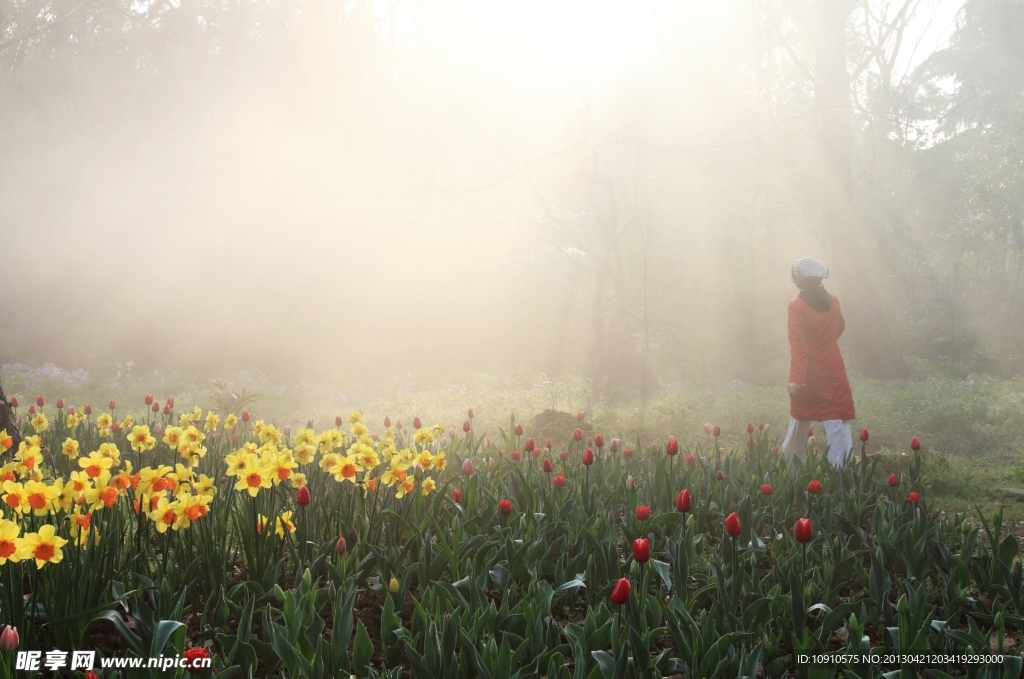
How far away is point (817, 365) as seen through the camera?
15.4 feet

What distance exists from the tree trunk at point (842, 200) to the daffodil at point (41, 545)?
11.5 metres

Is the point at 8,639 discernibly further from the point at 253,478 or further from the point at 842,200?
the point at 842,200

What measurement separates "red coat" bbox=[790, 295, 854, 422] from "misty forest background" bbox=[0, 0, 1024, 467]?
3.48 m

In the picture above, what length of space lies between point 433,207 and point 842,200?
6.35 m

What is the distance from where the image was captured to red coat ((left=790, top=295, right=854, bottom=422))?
4.62 m

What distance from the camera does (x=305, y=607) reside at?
2.00 metres

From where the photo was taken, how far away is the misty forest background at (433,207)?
11031 millimetres

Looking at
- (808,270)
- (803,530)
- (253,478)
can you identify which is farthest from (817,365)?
(253,478)

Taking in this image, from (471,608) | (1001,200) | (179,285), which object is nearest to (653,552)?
(471,608)

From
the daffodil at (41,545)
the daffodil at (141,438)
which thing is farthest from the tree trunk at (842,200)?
the daffodil at (41,545)

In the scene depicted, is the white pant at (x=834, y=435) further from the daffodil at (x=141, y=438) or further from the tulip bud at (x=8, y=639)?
the tulip bud at (x=8, y=639)

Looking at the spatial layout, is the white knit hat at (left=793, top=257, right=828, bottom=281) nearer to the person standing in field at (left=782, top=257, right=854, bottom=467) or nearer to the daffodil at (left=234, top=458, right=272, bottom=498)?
the person standing in field at (left=782, top=257, right=854, bottom=467)

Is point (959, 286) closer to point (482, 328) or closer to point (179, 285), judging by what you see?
point (482, 328)

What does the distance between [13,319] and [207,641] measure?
1284cm
